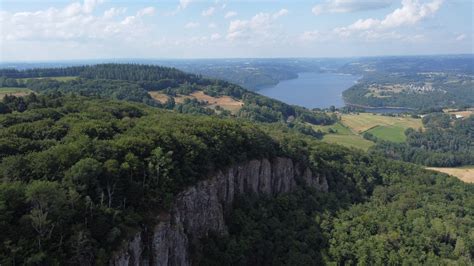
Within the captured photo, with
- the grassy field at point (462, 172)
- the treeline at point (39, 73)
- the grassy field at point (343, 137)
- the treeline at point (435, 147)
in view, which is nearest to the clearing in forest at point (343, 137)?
the grassy field at point (343, 137)

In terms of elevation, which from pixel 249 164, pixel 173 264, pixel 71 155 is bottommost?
pixel 173 264

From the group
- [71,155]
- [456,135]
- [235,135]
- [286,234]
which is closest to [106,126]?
[71,155]

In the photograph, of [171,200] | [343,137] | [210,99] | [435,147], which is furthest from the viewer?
[210,99]

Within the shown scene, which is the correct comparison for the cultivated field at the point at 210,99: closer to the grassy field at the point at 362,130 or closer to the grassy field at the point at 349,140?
the grassy field at the point at 362,130

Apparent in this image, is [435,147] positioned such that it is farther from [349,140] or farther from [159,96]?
[159,96]

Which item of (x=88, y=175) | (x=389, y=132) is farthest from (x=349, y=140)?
(x=88, y=175)

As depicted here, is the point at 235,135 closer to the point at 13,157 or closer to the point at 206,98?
the point at 13,157
